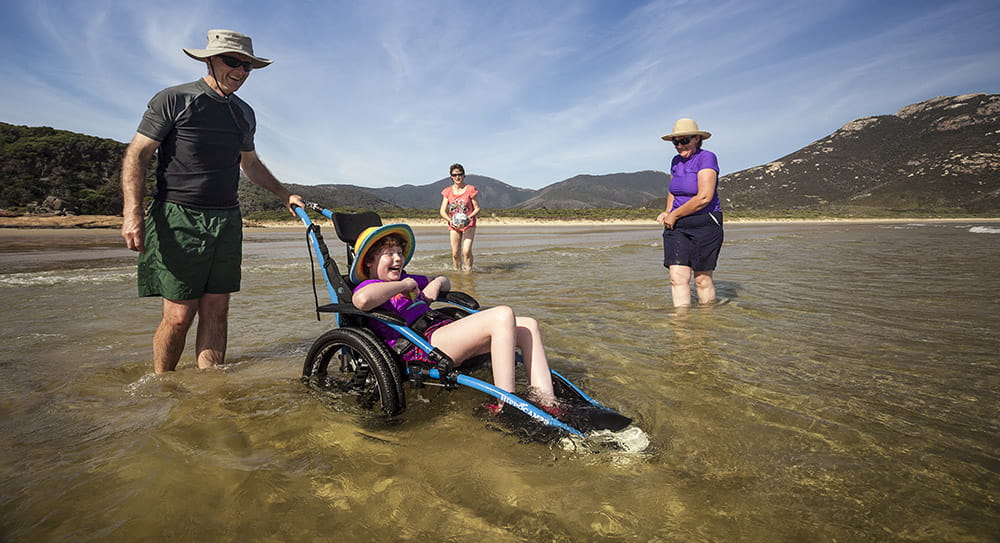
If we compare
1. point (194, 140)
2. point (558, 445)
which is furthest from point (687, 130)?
point (194, 140)

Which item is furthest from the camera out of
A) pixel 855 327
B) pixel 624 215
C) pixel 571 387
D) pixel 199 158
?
pixel 624 215

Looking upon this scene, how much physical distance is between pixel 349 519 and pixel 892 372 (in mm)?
3598

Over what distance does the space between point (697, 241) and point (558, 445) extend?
3.62 m

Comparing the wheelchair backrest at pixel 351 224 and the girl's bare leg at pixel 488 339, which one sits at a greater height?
the wheelchair backrest at pixel 351 224

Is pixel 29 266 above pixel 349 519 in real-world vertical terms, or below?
above

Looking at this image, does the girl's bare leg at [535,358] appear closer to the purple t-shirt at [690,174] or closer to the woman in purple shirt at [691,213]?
the woman in purple shirt at [691,213]

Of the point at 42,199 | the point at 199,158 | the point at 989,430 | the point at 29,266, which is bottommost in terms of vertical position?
the point at 989,430

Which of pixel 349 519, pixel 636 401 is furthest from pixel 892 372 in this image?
pixel 349 519

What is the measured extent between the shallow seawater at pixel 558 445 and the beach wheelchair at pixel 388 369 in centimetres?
14

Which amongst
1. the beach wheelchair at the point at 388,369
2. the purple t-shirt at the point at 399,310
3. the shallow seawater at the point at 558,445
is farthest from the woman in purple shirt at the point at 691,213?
the purple t-shirt at the point at 399,310

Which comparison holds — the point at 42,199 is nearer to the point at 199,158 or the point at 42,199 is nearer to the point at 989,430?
the point at 199,158

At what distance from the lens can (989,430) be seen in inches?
89.3

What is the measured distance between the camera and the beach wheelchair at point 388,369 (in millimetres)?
2278

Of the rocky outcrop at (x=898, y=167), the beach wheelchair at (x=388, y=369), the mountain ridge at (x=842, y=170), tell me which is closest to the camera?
the beach wheelchair at (x=388, y=369)
